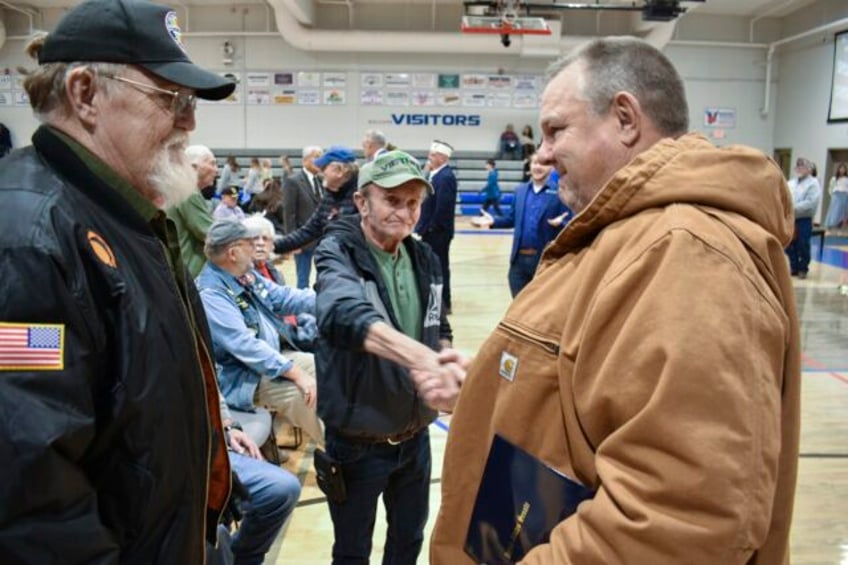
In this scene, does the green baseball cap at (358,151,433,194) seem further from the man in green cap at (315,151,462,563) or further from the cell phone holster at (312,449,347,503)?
the cell phone holster at (312,449,347,503)

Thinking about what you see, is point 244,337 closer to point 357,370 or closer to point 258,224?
point 258,224

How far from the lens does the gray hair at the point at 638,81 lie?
1.10 metres

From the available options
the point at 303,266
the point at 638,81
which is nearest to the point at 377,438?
the point at 638,81

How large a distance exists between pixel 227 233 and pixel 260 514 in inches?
54.5

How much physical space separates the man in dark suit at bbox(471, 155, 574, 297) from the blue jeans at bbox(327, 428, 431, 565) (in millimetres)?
3061

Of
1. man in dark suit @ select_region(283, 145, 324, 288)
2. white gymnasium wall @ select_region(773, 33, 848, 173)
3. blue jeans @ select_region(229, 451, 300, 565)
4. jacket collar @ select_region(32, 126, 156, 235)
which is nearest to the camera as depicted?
jacket collar @ select_region(32, 126, 156, 235)

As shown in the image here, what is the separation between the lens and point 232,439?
2840 millimetres

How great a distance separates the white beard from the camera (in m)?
1.42

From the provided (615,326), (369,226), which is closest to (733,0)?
(369,226)

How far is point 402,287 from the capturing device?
2336 millimetres

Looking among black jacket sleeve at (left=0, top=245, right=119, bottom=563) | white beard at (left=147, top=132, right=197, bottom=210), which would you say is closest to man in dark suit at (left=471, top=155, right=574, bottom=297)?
white beard at (left=147, top=132, right=197, bottom=210)

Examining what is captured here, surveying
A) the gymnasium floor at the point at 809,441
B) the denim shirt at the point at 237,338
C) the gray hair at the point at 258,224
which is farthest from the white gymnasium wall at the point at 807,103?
the denim shirt at the point at 237,338

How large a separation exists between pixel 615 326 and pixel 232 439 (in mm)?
2270

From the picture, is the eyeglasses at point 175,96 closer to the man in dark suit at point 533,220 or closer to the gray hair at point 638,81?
the gray hair at point 638,81
